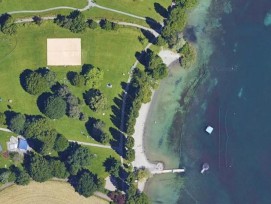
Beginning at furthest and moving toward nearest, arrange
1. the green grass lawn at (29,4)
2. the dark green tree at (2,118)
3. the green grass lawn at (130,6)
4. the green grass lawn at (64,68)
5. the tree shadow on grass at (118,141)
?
the green grass lawn at (130,6)
the green grass lawn at (29,4)
the tree shadow on grass at (118,141)
the green grass lawn at (64,68)
the dark green tree at (2,118)

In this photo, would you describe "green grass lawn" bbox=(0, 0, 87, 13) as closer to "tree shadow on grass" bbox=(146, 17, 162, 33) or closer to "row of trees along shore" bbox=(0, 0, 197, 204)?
"row of trees along shore" bbox=(0, 0, 197, 204)

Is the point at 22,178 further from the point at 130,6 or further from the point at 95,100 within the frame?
the point at 130,6

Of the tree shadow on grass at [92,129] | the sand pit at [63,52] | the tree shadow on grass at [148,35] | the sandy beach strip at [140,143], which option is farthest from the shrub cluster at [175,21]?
the tree shadow on grass at [92,129]

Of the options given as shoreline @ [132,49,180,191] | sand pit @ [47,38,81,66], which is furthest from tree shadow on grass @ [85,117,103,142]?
sand pit @ [47,38,81,66]

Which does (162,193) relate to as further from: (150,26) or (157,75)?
(150,26)

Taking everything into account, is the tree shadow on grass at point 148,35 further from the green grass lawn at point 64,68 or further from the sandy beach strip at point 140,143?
the sandy beach strip at point 140,143

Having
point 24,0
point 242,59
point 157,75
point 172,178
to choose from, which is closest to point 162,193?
point 172,178

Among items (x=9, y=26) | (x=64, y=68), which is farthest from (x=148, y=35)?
(x=9, y=26)
